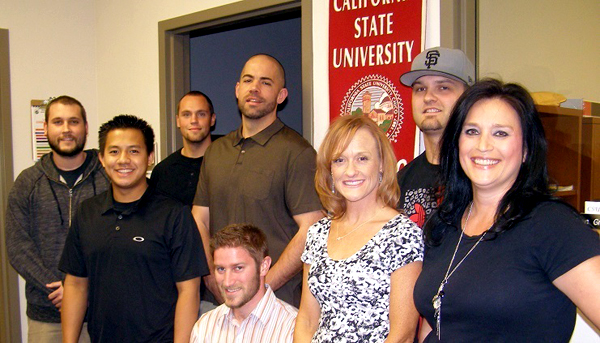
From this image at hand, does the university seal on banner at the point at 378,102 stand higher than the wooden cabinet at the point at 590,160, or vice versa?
the university seal on banner at the point at 378,102

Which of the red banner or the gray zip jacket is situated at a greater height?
the red banner

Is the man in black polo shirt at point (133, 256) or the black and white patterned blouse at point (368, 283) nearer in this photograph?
the black and white patterned blouse at point (368, 283)

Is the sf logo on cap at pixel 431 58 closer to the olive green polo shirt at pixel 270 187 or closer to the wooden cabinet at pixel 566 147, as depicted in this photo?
the wooden cabinet at pixel 566 147

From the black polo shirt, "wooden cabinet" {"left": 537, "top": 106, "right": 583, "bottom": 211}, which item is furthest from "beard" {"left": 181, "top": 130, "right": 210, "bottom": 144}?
"wooden cabinet" {"left": 537, "top": 106, "right": 583, "bottom": 211}

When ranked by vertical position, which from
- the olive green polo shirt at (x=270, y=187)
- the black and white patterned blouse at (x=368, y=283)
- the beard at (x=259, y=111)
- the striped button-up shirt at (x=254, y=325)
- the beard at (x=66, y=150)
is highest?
the beard at (x=259, y=111)

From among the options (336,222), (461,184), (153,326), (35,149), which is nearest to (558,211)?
(461,184)

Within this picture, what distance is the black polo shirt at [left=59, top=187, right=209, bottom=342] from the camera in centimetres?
221

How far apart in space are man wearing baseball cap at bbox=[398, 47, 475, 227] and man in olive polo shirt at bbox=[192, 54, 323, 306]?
1.88 ft

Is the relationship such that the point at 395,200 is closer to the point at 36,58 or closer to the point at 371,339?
the point at 371,339

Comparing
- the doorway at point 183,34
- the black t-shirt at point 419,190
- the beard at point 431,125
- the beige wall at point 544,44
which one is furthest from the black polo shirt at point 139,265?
the beige wall at point 544,44

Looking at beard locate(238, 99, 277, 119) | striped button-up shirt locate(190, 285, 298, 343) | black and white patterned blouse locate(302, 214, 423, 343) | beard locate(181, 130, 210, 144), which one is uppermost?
beard locate(238, 99, 277, 119)

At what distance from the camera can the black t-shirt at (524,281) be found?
1248mm

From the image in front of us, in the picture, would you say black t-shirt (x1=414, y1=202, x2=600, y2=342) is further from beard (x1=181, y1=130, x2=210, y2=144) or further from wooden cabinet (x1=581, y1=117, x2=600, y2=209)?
beard (x1=181, y1=130, x2=210, y2=144)

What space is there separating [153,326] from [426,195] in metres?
1.20
